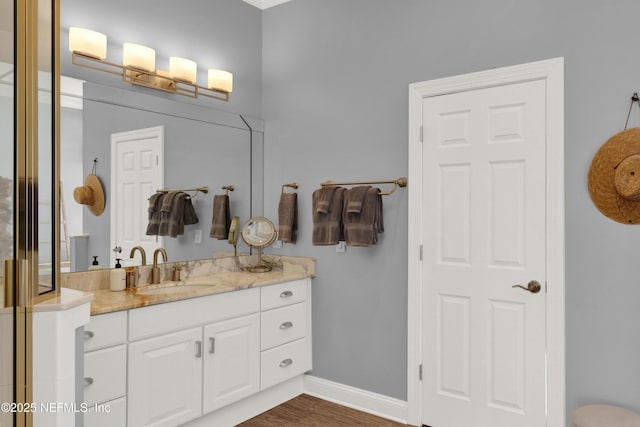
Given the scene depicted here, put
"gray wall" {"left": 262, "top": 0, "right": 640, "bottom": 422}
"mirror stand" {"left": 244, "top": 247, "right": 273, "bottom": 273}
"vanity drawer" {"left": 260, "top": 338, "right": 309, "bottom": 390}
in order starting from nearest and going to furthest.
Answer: "gray wall" {"left": 262, "top": 0, "right": 640, "bottom": 422}, "vanity drawer" {"left": 260, "top": 338, "right": 309, "bottom": 390}, "mirror stand" {"left": 244, "top": 247, "right": 273, "bottom": 273}

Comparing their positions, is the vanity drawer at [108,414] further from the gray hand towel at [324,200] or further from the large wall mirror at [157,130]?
the gray hand towel at [324,200]

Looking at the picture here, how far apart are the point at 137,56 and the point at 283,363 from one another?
2.17 m

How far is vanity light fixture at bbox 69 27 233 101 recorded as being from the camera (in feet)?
8.38

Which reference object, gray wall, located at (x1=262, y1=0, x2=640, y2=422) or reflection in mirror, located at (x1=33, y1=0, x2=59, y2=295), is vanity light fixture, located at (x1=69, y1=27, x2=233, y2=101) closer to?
gray wall, located at (x1=262, y1=0, x2=640, y2=422)

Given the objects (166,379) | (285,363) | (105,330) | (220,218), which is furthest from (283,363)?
(105,330)

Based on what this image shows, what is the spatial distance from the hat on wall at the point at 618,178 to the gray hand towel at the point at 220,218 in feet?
7.50

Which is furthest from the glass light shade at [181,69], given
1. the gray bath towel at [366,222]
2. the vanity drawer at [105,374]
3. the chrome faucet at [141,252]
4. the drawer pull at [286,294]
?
the vanity drawer at [105,374]

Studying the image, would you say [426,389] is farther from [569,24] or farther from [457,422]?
[569,24]

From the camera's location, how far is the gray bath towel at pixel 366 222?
114 inches

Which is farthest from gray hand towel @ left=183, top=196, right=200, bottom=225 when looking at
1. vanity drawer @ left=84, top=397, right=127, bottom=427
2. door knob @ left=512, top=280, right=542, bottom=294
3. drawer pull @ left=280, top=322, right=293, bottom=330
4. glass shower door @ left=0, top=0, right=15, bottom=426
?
door knob @ left=512, top=280, right=542, bottom=294

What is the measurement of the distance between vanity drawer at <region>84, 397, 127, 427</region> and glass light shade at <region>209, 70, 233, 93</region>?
209cm

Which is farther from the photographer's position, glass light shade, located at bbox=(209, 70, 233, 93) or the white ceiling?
the white ceiling

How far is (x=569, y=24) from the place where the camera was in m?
2.39

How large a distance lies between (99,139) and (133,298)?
0.92 m
